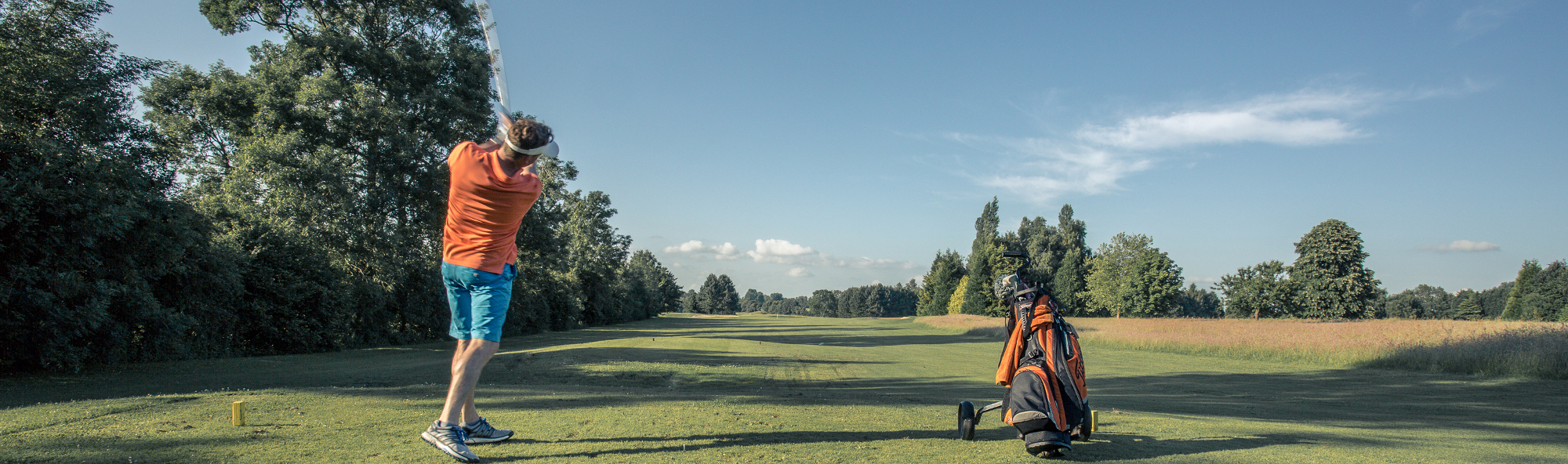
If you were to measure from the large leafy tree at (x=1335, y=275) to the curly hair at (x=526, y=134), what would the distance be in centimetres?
5715

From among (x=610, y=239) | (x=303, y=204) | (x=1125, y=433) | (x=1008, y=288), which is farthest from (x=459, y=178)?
(x=610, y=239)

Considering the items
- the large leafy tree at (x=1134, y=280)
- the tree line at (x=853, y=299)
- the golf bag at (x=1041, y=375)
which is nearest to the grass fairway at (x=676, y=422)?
the golf bag at (x=1041, y=375)

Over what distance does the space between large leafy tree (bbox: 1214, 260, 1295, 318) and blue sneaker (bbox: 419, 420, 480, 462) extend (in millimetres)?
60424

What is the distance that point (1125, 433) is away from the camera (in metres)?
5.10

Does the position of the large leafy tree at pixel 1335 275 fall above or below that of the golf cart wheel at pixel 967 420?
above

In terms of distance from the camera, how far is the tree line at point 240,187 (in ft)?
30.1

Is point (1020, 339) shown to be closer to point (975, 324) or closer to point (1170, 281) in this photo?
point (975, 324)

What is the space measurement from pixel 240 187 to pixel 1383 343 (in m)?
31.5

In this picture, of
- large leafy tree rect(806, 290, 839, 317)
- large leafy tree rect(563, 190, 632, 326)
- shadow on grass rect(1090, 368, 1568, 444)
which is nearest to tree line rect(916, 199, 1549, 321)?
shadow on grass rect(1090, 368, 1568, 444)

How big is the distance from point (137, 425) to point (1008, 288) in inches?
217

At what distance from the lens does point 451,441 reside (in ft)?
11.8

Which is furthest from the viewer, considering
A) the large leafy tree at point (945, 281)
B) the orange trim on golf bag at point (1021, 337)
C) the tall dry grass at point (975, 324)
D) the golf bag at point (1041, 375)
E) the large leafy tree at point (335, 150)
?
the large leafy tree at point (945, 281)

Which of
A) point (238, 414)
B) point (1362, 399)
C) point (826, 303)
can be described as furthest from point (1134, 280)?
point (826, 303)

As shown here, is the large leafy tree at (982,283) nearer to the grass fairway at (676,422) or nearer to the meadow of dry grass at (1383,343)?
the meadow of dry grass at (1383,343)
